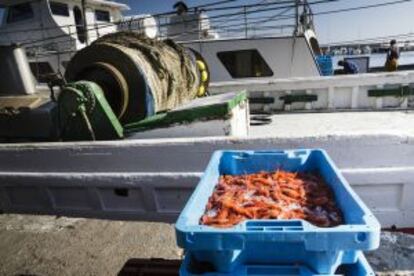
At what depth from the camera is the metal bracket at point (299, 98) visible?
21.9ft

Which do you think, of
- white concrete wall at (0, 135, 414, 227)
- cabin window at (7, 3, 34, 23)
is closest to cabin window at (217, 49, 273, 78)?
white concrete wall at (0, 135, 414, 227)

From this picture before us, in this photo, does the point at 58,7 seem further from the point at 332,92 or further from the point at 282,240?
the point at 282,240

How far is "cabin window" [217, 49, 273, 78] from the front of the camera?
9852mm

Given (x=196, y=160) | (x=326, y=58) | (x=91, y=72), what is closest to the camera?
(x=196, y=160)

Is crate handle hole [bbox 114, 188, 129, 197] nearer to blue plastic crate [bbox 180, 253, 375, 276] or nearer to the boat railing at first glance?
blue plastic crate [bbox 180, 253, 375, 276]

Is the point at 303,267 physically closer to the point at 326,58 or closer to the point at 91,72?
the point at 91,72

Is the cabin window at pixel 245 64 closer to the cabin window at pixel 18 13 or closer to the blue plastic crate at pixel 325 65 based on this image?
the blue plastic crate at pixel 325 65

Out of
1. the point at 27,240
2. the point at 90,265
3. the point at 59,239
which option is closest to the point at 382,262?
the point at 90,265

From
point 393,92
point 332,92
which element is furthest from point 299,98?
point 393,92

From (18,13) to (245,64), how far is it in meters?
9.70

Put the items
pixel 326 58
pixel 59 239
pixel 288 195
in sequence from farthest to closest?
pixel 326 58, pixel 59 239, pixel 288 195

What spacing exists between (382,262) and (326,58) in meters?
11.2

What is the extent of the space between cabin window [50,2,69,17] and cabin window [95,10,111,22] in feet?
5.02

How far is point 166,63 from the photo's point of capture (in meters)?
4.84
